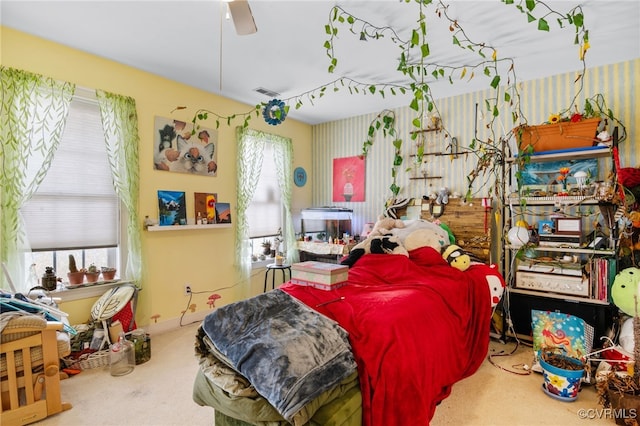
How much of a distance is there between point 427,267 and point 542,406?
116 cm

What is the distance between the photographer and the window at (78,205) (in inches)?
101

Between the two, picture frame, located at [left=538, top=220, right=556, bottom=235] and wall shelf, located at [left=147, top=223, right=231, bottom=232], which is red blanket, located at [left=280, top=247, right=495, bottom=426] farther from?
wall shelf, located at [left=147, top=223, right=231, bottom=232]

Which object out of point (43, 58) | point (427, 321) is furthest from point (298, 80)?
point (427, 321)

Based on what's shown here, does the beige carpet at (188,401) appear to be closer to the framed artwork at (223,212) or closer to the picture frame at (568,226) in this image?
the picture frame at (568,226)

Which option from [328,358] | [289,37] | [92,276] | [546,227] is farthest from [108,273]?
[546,227]

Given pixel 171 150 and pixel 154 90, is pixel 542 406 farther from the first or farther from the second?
pixel 154 90

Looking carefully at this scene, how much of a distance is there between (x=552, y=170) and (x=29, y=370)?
4.37m

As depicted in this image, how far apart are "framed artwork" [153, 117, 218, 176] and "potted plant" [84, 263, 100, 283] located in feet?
3.53

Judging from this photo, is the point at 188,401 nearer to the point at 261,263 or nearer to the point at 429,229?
the point at 261,263

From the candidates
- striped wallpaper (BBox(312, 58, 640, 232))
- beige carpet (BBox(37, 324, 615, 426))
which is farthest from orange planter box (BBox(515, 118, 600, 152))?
beige carpet (BBox(37, 324, 615, 426))

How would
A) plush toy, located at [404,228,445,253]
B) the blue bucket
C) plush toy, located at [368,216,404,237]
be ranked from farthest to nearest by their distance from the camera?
plush toy, located at [368,216,404,237]
plush toy, located at [404,228,445,253]
the blue bucket

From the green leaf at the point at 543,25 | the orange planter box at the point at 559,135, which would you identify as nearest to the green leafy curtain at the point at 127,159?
the green leaf at the point at 543,25

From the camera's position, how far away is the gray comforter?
50.7 inches

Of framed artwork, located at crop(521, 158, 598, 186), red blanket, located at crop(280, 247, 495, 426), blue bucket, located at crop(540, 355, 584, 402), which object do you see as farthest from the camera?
framed artwork, located at crop(521, 158, 598, 186)
